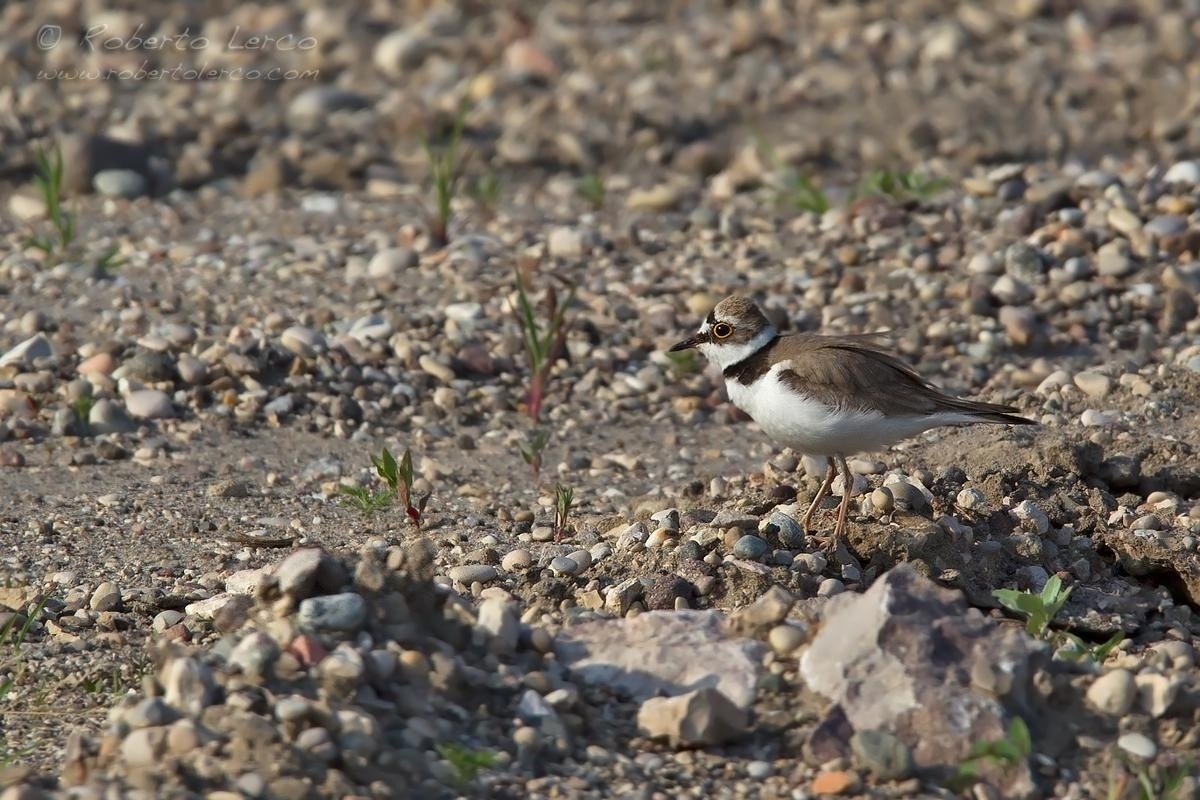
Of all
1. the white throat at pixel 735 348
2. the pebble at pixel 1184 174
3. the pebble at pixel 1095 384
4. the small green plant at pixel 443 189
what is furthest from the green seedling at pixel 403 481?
the pebble at pixel 1184 174

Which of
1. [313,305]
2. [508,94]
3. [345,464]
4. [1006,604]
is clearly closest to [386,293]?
[313,305]

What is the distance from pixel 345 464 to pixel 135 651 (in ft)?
5.45

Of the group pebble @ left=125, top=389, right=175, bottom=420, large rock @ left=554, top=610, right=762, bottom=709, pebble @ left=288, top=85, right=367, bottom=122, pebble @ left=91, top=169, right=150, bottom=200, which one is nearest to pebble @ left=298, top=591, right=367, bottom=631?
large rock @ left=554, top=610, right=762, bottom=709

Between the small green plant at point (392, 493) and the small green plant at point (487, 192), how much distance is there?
9.20 ft

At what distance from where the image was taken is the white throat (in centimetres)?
551

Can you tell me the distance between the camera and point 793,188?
8.44 m

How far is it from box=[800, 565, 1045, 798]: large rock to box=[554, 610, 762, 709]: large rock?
165mm

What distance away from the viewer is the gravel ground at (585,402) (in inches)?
147

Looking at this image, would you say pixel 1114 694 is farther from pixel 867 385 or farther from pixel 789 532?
pixel 867 385

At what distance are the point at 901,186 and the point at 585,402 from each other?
2.29 m

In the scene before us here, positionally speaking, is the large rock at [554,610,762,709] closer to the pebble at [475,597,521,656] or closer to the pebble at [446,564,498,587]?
the pebble at [475,597,521,656]

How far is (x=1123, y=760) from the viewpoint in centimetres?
369

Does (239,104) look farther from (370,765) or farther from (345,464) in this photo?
(370,765)

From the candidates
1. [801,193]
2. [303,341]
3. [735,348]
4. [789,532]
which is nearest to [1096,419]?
[735,348]
